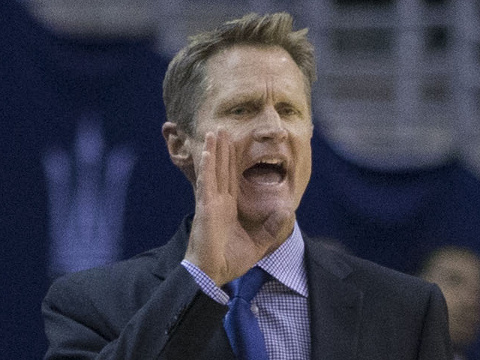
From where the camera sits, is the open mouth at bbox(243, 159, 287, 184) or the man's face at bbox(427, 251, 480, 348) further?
the man's face at bbox(427, 251, 480, 348)

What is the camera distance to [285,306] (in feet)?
8.36

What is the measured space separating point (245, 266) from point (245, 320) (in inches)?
7.3

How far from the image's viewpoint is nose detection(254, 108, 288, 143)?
245cm

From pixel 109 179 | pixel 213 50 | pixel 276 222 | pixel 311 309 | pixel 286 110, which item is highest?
pixel 213 50

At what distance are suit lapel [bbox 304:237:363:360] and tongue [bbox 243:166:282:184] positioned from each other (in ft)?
0.94

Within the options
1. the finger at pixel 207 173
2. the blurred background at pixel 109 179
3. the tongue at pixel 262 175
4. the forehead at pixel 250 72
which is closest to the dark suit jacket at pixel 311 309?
the finger at pixel 207 173

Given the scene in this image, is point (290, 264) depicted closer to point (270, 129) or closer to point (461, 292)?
point (270, 129)

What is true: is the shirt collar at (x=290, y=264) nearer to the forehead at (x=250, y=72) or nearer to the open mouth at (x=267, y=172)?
the open mouth at (x=267, y=172)

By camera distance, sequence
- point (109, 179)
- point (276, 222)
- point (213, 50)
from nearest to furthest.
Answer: point (276, 222), point (213, 50), point (109, 179)

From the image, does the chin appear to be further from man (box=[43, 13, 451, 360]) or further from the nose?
the nose

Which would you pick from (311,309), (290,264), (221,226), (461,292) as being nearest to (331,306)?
(311,309)

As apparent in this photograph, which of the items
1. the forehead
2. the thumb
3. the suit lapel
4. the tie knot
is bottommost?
the suit lapel

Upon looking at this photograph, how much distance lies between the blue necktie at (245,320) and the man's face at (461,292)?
88.7 inches

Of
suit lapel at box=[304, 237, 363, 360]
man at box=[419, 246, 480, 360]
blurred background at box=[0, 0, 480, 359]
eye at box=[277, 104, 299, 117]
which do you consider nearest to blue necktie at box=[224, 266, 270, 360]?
suit lapel at box=[304, 237, 363, 360]
